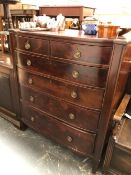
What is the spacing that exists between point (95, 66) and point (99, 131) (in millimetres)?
502

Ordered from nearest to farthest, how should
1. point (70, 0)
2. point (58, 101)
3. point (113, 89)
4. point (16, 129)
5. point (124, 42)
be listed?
point (124, 42)
point (113, 89)
point (58, 101)
point (16, 129)
point (70, 0)

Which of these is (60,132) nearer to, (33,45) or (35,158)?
(35,158)

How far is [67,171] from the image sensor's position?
142 cm

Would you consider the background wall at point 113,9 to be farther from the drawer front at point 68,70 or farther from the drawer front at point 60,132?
the drawer front at point 60,132

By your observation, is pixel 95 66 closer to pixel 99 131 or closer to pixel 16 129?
pixel 99 131

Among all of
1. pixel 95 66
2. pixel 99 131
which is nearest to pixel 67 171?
pixel 99 131

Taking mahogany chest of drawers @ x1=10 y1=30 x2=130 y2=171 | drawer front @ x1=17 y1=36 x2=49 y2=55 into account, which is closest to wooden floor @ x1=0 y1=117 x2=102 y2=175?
mahogany chest of drawers @ x1=10 y1=30 x2=130 y2=171

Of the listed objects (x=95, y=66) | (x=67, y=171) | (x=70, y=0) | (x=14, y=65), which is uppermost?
(x=70, y=0)

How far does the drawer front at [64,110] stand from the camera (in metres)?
1.22

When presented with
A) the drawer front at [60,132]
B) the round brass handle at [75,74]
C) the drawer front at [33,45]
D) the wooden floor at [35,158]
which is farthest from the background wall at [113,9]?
the wooden floor at [35,158]

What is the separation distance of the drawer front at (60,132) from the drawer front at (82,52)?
58 cm

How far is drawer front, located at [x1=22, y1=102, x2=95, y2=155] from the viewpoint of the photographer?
132 centimetres

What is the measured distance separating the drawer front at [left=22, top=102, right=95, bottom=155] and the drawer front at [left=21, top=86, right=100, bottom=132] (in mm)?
62

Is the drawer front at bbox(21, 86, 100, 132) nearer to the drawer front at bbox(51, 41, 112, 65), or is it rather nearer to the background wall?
the drawer front at bbox(51, 41, 112, 65)
